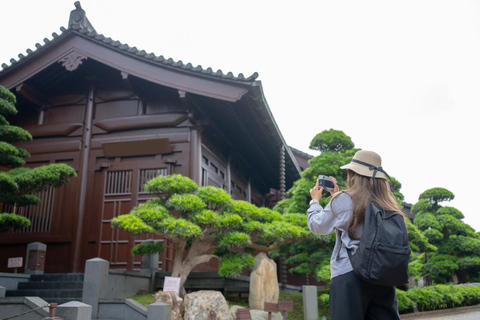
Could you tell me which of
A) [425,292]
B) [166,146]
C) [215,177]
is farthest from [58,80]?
[425,292]

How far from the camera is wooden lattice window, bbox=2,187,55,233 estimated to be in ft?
36.9

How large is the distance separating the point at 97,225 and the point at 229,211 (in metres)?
3.81

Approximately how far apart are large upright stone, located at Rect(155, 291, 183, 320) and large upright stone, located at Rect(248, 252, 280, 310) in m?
1.69

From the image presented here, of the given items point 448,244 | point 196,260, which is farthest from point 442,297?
point 196,260

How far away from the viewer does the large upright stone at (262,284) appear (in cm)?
888

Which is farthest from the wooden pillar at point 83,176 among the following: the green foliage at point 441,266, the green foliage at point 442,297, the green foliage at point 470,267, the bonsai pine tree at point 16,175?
the green foliage at point 470,267

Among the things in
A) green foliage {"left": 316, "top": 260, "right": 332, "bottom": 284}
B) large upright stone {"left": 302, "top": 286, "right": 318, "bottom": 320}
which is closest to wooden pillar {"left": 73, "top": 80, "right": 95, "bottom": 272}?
large upright stone {"left": 302, "top": 286, "right": 318, "bottom": 320}

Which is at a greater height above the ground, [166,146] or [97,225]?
[166,146]

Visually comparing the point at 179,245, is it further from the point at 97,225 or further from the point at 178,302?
the point at 97,225

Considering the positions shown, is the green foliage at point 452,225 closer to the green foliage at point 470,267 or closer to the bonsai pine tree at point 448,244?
the bonsai pine tree at point 448,244

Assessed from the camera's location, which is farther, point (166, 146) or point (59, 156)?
point (59, 156)

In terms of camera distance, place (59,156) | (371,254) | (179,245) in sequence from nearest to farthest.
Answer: (371,254), (179,245), (59,156)

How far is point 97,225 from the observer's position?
428 inches

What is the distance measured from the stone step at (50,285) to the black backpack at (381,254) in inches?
297
